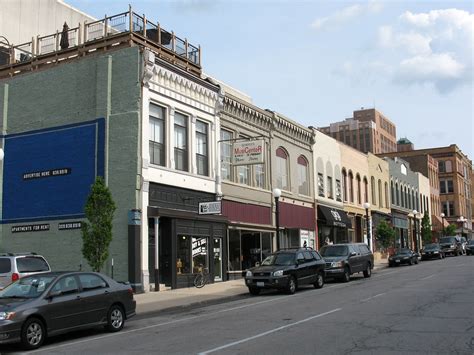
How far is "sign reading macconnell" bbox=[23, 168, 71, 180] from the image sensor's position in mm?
23375

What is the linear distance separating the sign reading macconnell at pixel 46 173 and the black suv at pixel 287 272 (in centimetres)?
891

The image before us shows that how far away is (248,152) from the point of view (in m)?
25.6

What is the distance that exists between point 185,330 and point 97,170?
12126 mm

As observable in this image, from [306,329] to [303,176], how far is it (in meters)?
25.8

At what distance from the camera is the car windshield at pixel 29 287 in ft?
36.5

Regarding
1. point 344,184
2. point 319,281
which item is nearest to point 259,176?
point 319,281

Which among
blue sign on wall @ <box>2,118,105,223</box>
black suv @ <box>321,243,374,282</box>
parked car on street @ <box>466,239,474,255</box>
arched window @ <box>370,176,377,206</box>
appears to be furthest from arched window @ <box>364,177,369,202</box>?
blue sign on wall @ <box>2,118,105,223</box>

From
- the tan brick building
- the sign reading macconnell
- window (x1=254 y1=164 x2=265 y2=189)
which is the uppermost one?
the tan brick building

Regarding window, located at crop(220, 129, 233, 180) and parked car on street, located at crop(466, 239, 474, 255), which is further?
parked car on street, located at crop(466, 239, 474, 255)

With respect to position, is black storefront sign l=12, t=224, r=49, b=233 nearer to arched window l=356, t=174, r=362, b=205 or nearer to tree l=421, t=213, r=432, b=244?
arched window l=356, t=174, r=362, b=205

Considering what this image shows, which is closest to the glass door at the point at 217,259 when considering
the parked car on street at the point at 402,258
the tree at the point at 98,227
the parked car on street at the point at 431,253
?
the tree at the point at 98,227

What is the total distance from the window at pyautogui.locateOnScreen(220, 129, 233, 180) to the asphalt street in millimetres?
11481

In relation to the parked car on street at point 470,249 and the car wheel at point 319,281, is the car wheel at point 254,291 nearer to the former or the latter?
the car wheel at point 319,281

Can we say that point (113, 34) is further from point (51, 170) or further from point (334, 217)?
point (334, 217)
